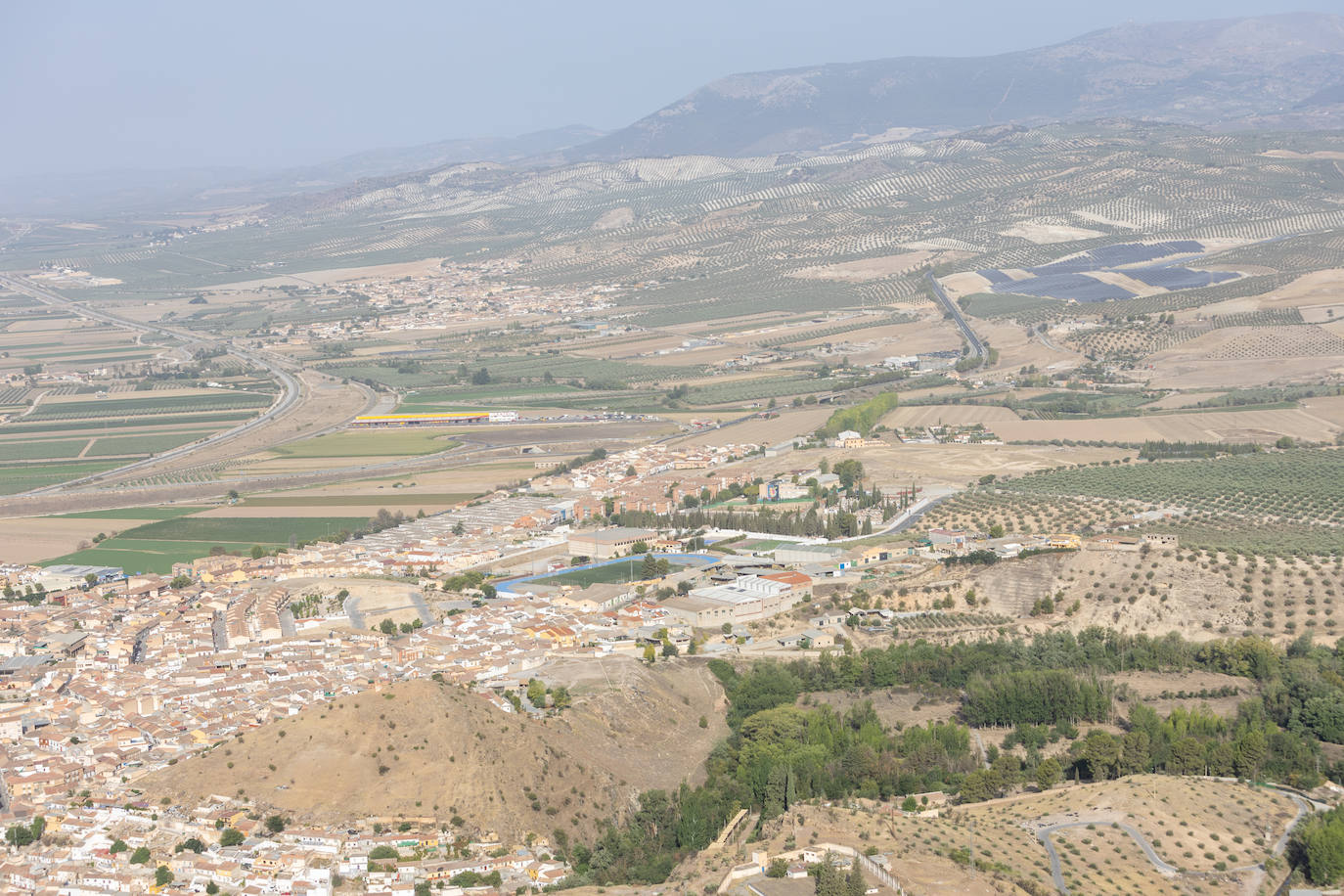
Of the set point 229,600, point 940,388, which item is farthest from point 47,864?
point 940,388

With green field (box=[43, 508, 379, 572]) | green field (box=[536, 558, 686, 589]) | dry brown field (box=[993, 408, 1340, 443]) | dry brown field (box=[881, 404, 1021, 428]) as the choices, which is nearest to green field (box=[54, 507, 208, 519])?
green field (box=[43, 508, 379, 572])

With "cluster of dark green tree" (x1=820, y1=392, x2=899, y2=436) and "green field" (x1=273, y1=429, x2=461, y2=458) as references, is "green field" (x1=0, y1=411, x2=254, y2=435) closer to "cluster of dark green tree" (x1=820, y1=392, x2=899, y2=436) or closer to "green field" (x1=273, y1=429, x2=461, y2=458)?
"green field" (x1=273, y1=429, x2=461, y2=458)

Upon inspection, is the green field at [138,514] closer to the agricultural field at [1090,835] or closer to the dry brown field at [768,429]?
the dry brown field at [768,429]

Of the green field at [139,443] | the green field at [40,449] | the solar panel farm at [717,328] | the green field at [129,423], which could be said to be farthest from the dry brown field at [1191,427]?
the green field at [40,449]

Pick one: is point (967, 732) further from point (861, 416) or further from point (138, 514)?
point (138, 514)

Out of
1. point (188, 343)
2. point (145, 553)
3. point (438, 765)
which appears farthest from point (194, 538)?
point (188, 343)

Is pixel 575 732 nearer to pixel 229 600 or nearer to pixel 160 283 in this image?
pixel 229 600
